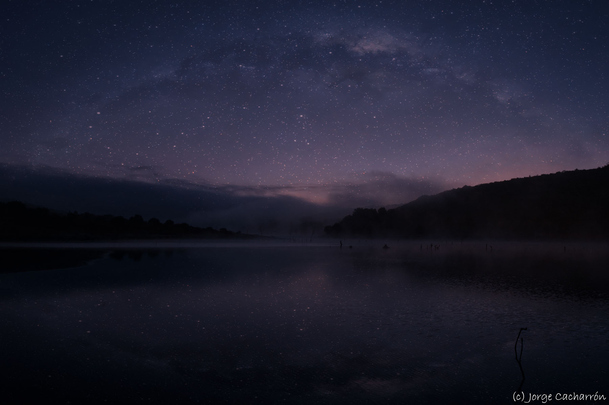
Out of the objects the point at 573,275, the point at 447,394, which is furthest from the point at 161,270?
the point at 573,275

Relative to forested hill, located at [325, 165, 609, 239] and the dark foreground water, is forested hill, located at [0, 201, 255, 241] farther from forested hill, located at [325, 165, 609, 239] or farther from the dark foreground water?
forested hill, located at [325, 165, 609, 239]

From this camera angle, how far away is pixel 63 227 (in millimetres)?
118750

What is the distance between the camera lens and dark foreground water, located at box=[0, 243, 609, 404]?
10.2 metres

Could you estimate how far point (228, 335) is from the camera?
15.1 metres

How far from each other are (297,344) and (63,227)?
132 metres

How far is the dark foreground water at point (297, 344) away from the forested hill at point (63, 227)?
315ft

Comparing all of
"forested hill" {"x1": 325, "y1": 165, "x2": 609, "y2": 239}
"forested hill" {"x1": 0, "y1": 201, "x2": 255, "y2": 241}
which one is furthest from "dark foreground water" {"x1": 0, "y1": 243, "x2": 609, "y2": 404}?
"forested hill" {"x1": 325, "y1": 165, "x2": 609, "y2": 239}

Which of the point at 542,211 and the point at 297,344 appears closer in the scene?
the point at 297,344

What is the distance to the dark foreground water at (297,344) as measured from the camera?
33.5 ft

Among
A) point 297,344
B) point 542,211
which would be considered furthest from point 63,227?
point 542,211

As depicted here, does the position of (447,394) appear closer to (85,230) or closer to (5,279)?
(5,279)

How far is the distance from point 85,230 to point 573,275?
436ft

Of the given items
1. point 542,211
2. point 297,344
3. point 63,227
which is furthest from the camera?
point 542,211

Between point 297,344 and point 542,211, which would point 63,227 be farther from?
point 542,211
